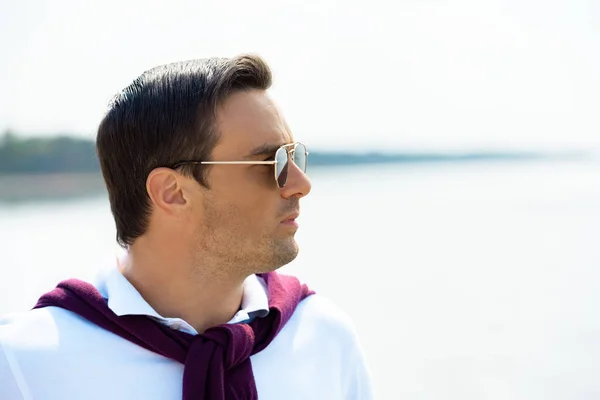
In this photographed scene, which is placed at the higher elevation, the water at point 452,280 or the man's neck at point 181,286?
the man's neck at point 181,286

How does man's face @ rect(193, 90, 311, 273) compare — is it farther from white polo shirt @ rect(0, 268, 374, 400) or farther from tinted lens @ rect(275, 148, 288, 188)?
white polo shirt @ rect(0, 268, 374, 400)

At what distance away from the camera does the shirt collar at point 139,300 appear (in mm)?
1858

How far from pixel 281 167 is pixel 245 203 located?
0.12 m

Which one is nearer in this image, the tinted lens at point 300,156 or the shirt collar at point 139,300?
the shirt collar at point 139,300

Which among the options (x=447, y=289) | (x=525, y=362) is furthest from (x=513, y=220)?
(x=525, y=362)

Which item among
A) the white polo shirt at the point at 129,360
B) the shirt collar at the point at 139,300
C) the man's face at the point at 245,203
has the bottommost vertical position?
the white polo shirt at the point at 129,360

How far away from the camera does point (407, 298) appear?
684 cm

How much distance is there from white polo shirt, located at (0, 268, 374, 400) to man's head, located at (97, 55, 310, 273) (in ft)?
0.56

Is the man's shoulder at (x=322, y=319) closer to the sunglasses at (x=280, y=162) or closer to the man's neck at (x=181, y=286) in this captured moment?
the man's neck at (x=181, y=286)

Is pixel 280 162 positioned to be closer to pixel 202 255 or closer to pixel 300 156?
pixel 300 156

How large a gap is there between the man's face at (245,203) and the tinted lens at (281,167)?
16mm

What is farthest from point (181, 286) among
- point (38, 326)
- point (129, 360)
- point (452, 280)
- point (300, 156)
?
point (452, 280)

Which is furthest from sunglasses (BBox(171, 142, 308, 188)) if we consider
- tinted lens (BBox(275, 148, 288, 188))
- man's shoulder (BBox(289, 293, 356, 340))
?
man's shoulder (BBox(289, 293, 356, 340))

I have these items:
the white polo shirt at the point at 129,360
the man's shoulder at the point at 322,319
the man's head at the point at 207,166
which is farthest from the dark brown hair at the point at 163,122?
the man's shoulder at the point at 322,319
